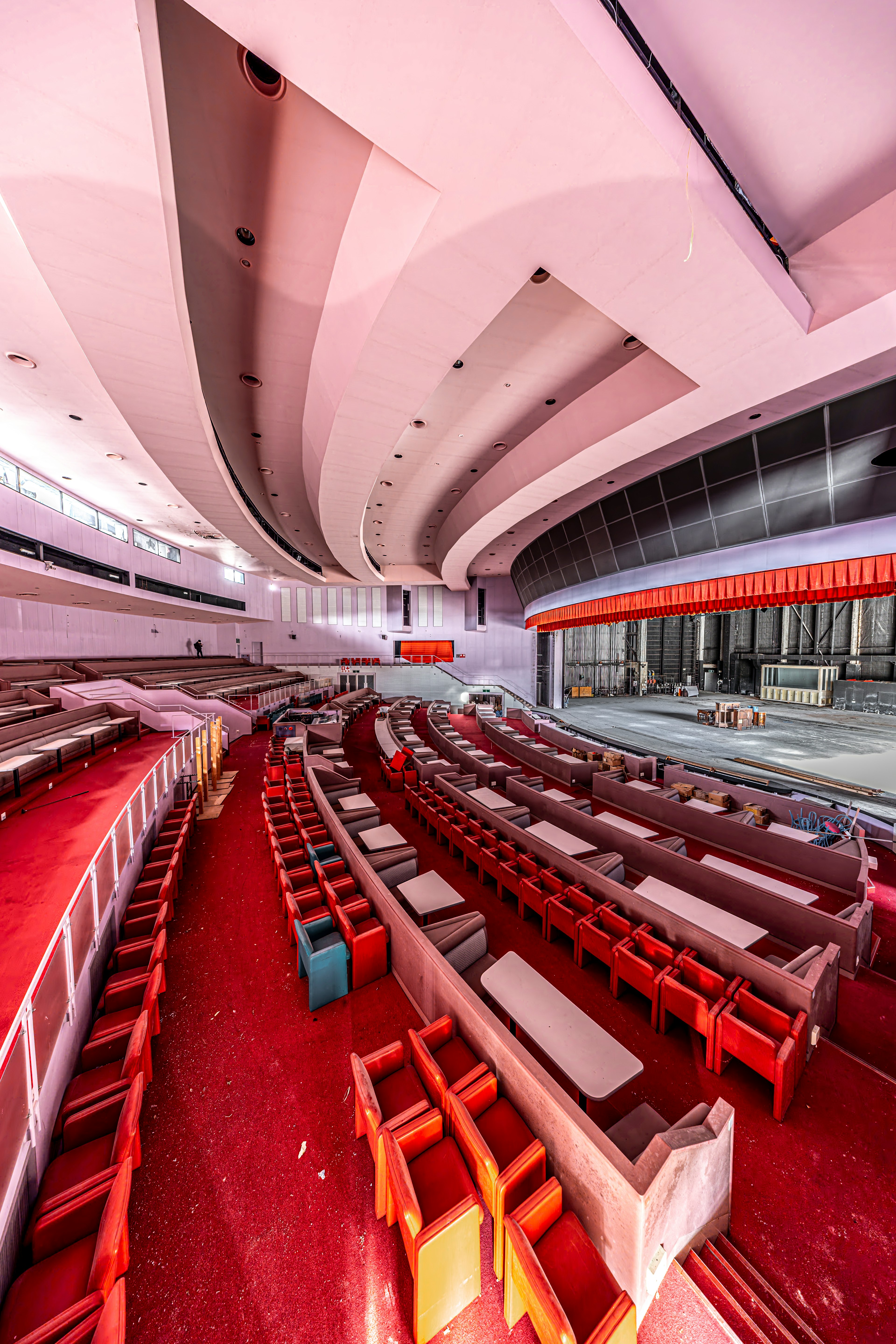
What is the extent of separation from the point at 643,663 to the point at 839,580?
24.0 meters

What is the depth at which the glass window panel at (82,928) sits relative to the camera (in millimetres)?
3145

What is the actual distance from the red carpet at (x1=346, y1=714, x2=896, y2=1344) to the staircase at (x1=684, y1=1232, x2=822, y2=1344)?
78 millimetres

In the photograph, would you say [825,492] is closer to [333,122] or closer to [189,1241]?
[333,122]

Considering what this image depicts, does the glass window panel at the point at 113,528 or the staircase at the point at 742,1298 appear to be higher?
the glass window panel at the point at 113,528

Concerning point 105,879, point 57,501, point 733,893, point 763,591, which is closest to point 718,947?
point 733,893

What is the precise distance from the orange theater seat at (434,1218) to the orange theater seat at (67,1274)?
1.14 meters

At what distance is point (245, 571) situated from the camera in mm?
23250

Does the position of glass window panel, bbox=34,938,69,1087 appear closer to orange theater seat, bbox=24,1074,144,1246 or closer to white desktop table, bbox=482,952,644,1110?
orange theater seat, bbox=24,1074,144,1246

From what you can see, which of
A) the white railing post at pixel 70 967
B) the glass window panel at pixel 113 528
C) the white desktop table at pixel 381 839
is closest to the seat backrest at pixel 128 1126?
the white railing post at pixel 70 967

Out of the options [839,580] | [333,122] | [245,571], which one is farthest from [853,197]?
[245,571]

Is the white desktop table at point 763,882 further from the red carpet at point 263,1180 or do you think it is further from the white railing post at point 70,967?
the white railing post at point 70,967

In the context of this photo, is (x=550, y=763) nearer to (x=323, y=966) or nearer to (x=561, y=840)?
(x=561, y=840)

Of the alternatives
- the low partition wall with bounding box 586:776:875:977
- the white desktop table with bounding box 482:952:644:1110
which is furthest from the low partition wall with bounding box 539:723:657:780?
the white desktop table with bounding box 482:952:644:1110

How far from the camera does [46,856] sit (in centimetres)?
407
